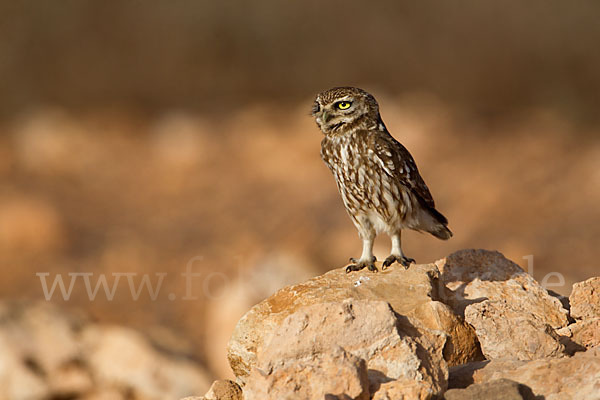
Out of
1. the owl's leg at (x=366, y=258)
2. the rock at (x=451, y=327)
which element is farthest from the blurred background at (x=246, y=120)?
the rock at (x=451, y=327)

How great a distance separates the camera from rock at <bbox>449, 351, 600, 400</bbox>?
10.7 ft

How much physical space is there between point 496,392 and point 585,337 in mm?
1345

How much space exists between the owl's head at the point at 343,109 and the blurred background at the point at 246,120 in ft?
27.5

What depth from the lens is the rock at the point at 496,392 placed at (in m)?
3.16

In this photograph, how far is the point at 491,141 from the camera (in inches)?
603

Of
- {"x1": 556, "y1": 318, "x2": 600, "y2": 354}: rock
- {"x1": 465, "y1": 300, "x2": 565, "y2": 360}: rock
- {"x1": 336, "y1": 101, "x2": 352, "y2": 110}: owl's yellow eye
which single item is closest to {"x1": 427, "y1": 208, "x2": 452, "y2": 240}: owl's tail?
{"x1": 336, "y1": 101, "x2": 352, "y2": 110}: owl's yellow eye

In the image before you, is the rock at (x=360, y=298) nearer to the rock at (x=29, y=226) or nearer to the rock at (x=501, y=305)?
the rock at (x=501, y=305)

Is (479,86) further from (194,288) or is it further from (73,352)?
(73,352)

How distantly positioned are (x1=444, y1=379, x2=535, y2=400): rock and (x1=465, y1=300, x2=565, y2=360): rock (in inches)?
29.8

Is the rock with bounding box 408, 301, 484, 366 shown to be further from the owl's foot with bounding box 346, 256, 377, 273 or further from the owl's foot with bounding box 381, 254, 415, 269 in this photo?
the owl's foot with bounding box 381, 254, 415, 269

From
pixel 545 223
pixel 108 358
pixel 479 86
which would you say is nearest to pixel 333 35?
pixel 479 86

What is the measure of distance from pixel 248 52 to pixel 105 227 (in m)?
4.59

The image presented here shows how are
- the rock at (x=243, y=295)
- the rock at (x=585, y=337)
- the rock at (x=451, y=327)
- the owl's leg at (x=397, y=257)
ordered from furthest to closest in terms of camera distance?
the rock at (x=243, y=295) < the owl's leg at (x=397, y=257) < the rock at (x=585, y=337) < the rock at (x=451, y=327)

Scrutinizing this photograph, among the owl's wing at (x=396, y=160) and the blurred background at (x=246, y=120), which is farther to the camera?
the blurred background at (x=246, y=120)
